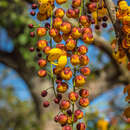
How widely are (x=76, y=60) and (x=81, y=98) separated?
0.32 feet

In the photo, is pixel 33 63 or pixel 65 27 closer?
pixel 65 27

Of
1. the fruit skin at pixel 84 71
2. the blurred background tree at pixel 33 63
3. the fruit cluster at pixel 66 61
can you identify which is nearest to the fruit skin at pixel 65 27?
the fruit cluster at pixel 66 61

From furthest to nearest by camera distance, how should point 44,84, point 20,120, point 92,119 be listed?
point 20,120
point 44,84
point 92,119

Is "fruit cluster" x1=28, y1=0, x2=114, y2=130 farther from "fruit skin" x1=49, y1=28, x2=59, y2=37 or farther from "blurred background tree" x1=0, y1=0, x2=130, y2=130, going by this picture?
"blurred background tree" x1=0, y1=0, x2=130, y2=130

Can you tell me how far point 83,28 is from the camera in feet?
1.79

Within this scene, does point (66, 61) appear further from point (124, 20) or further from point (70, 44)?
point (124, 20)

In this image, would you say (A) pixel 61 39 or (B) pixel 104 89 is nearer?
(A) pixel 61 39

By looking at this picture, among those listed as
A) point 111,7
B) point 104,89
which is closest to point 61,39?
point 111,7

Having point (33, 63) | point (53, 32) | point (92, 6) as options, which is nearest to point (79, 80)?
point (53, 32)

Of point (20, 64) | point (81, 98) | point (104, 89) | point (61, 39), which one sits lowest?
point (104, 89)

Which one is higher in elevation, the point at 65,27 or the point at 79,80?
the point at 65,27

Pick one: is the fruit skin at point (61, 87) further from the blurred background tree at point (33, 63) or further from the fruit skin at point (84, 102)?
the blurred background tree at point (33, 63)

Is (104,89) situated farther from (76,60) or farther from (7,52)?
(76,60)

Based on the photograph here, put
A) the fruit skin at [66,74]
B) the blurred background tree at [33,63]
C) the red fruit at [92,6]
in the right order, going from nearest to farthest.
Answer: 1. the fruit skin at [66,74]
2. the red fruit at [92,6]
3. the blurred background tree at [33,63]
